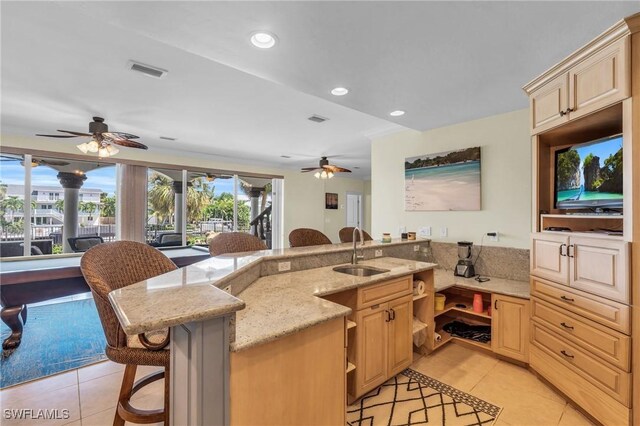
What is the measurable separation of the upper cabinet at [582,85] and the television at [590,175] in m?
0.29

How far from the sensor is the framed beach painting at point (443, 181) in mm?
3332

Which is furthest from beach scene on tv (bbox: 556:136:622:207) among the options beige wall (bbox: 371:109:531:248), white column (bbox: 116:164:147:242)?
white column (bbox: 116:164:147:242)

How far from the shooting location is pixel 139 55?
7.42ft

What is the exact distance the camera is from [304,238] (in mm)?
3670

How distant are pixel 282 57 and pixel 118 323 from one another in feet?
6.10

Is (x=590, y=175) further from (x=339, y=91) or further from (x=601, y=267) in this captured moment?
(x=339, y=91)

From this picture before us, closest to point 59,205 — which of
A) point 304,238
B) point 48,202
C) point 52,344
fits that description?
point 48,202

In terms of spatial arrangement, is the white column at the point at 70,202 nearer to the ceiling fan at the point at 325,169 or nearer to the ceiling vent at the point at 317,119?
the ceiling fan at the point at 325,169

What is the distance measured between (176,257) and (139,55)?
256 cm

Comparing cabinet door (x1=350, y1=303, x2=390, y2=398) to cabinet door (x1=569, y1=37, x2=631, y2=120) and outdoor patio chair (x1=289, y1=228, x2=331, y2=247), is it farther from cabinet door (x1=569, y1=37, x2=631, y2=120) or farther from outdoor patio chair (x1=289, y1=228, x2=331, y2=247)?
cabinet door (x1=569, y1=37, x2=631, y2=120)

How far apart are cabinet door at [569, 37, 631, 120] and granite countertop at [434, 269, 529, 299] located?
4.89ft

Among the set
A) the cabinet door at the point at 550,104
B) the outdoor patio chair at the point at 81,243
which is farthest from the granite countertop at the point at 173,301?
A: the outdoor patio chair at the point at 81,243

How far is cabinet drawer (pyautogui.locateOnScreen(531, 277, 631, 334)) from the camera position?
1716mm

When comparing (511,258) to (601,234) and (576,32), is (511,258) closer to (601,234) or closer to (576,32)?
(601,234)
